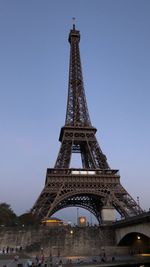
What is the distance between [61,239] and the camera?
53000 millimetres

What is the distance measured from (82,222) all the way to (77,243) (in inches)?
699

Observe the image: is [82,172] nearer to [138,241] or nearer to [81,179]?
[81,179]

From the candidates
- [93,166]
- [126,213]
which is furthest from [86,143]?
[126,213]

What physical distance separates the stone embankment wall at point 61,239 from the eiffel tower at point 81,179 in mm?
4822

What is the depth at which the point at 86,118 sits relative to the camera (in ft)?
255

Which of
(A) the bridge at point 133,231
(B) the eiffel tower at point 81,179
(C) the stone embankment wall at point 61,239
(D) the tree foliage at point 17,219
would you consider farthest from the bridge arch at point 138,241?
(D) the tree foliage at point 17,219

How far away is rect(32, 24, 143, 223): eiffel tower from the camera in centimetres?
6072

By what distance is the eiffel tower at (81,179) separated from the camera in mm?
60719

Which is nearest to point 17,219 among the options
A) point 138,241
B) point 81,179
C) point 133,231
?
point 81,179

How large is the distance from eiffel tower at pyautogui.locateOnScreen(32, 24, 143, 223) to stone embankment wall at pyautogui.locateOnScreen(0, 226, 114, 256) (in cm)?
482

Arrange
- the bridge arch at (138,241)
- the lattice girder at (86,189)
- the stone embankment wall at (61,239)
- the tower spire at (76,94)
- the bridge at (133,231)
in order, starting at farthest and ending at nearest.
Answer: the tower spire at (76,94) → the lattice girder at (86,189) → the stone embankment wall at (61,239) → the bridge arch at (138,241) → the bridge at (133,231)

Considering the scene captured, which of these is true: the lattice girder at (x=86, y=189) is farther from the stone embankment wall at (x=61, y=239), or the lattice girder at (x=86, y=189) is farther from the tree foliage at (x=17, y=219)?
the stone embankment wall at (x=61, y=239)

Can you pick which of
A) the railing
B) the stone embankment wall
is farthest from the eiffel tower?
the stone embankment wall

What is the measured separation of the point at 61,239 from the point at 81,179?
1474 cm
